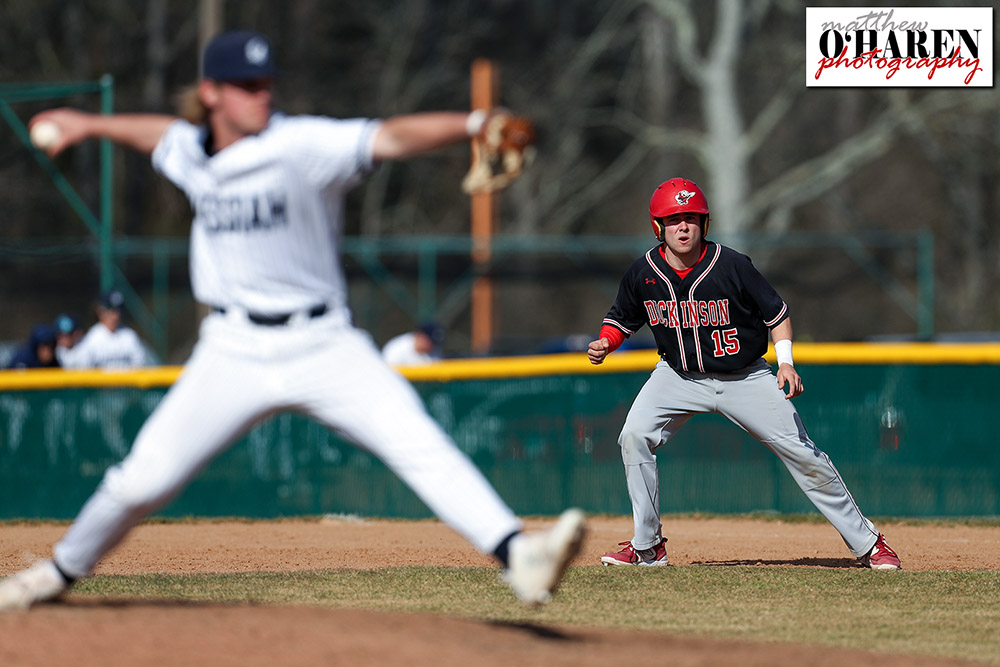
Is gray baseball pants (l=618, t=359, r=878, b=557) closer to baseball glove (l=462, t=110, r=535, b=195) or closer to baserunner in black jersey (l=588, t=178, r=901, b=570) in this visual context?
baserunner in black jersey (l=588, t=178, r=901, b=570)

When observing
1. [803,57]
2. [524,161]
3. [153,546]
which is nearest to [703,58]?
[803,57]

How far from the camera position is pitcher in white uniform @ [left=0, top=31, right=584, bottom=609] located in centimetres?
433

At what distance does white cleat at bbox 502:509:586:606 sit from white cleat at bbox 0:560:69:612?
5.05ft

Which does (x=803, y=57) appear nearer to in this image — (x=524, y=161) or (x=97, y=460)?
(x=97, y=460)

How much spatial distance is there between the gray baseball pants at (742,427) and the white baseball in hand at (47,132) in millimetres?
3569

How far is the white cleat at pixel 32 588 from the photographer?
465cm

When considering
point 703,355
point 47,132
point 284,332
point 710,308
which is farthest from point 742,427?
point 47,132

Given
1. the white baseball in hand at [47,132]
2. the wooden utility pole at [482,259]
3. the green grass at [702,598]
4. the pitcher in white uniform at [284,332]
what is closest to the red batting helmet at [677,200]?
the green grass at [702,598]

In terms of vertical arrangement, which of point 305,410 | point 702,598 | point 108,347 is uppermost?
point 305,410

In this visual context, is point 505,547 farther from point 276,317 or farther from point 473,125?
point 473,125

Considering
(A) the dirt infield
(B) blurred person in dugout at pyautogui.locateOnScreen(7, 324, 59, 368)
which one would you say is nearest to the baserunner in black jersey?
(A) the dirt infield

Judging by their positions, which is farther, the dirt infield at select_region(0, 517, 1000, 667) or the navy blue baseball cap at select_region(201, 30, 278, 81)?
the navy blue baseball cap at select_region(201, 30, 278, 81)

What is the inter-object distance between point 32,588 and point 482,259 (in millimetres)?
19805

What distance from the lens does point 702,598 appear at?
6352 mm
